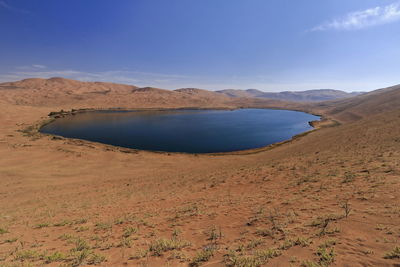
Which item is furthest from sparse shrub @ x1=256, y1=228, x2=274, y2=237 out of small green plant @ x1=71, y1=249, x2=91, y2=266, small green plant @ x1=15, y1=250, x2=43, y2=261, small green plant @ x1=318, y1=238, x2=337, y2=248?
small green plant @ x1=15, y1=250, x2=43, y2=261

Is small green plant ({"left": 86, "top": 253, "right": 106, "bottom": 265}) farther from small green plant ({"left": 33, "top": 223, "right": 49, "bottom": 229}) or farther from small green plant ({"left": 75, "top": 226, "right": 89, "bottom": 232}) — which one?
small green plant ({"left": 33, "top": 223, "right": 49, "bottom": 229})

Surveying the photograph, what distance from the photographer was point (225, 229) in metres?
7.03

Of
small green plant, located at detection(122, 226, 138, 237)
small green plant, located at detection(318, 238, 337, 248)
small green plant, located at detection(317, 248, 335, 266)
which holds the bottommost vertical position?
small green plant, located at detection(122, 226, 138, 237)

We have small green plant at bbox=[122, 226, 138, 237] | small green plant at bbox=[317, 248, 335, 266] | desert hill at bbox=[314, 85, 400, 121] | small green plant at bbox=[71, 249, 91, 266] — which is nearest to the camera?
small green plant at bbox=[317, 248, 335, 266]

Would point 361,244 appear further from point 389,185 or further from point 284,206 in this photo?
point 389,185

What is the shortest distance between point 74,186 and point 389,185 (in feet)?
73.2

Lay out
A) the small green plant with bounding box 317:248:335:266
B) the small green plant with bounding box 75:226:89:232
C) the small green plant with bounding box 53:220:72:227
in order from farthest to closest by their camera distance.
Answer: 1. the small green plant with bounding box 53:220:72:227
2. the small green plant with bounding box 75:226:89:232
3. the small green plant with bounding box 317:248:335:266

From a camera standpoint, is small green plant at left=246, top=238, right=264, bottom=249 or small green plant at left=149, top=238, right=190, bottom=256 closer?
small green plant at left=246, top=238, right=264, bottom=249

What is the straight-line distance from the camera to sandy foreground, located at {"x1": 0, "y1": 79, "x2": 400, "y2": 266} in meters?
5.03

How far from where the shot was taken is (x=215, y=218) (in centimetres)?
821

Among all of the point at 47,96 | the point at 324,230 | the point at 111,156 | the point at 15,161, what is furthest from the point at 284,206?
the point at 47,96

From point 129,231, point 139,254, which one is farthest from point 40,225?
point 139,254

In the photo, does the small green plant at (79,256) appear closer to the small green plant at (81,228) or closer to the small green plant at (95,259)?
the small green plant at (95,259)

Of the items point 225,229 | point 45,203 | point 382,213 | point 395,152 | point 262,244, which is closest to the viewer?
point 262,244
